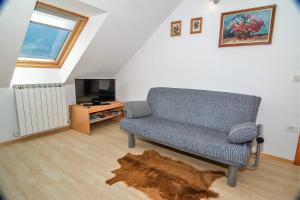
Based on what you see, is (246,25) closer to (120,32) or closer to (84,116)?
(120,32)

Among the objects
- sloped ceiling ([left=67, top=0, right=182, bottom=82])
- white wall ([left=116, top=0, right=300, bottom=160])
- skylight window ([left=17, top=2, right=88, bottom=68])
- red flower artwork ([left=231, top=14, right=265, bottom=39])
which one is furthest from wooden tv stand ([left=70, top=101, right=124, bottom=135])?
red flower artwork ([left=231, top=14, right=265, bottom=39])

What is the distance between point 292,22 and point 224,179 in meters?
2.05

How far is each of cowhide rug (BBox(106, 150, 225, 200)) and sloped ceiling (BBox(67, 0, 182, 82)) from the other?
1.86m

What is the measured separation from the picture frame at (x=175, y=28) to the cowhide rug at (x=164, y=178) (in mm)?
2103

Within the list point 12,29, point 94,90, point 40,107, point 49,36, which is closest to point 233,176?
point 94,90

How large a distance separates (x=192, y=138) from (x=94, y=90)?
2192 mm

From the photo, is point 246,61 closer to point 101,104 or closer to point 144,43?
point 144,43

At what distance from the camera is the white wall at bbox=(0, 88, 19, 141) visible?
2.49m

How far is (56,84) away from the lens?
300cm

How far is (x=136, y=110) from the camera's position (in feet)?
8.57

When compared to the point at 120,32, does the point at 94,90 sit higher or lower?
lower

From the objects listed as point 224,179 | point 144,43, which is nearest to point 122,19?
point 144,43

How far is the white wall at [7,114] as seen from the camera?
98.1 inches

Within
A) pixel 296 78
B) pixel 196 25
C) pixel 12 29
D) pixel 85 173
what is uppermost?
pixel 196 25
